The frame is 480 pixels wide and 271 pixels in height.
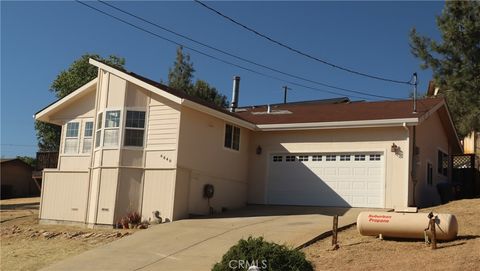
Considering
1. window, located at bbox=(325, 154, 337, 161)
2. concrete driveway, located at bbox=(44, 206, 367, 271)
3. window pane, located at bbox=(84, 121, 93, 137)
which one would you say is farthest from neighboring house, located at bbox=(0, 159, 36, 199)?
window, located at bbox=(325, 154, 337, 161)

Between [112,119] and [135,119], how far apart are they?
2.72 ft

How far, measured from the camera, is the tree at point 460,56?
2244cm

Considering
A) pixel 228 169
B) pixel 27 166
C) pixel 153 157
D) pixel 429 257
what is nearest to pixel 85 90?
pixel 153 157

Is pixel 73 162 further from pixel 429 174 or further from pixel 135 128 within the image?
pixel 429 174

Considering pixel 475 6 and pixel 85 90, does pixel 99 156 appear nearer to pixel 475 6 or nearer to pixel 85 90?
pixel 85 90

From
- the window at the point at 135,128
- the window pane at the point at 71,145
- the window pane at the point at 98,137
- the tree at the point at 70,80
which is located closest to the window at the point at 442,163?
the window at the point at 135,128

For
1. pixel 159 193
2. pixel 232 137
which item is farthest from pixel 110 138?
pixel 232 137

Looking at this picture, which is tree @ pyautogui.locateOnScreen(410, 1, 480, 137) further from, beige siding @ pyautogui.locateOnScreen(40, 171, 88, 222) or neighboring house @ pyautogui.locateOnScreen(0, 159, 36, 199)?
neighboring house @ pyautogui.locateOnScreen(0, 159, 36, 199)

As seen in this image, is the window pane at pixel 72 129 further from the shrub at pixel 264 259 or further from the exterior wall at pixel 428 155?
the shrub at pixel 264 259

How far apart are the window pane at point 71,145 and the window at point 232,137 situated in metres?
5.56

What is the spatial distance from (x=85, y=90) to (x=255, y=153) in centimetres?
685

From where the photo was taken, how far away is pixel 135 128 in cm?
1886

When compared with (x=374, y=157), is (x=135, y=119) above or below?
above

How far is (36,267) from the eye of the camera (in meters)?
13.5
